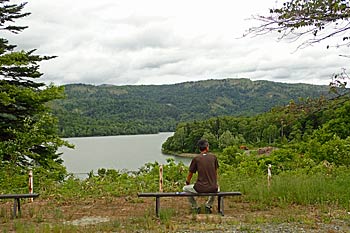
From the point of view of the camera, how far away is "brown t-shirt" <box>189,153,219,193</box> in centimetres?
870

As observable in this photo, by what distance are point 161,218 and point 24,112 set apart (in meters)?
11.7

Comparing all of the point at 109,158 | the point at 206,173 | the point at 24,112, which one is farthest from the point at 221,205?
the point at 109,158

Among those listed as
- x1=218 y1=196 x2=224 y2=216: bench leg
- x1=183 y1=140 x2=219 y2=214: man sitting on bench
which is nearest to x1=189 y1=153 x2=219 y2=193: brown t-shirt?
x1=183 y1=140 x2=219 y2=214: man sitting on bench

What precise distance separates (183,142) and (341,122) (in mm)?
50485

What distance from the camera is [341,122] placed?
23.7 metres

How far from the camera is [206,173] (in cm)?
873

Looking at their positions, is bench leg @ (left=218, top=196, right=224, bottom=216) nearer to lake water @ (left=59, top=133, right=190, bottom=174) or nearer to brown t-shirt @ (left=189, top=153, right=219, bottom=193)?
brown t-shirt @ (left=189, top=153, right=219, bottom=193)

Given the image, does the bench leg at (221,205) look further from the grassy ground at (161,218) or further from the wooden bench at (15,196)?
the wooden bench at (15,196)

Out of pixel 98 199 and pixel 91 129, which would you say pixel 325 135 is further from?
pixel 91 129

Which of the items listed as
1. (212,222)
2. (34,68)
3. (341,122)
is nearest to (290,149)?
(341,122)

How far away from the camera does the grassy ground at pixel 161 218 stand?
756 centimetres

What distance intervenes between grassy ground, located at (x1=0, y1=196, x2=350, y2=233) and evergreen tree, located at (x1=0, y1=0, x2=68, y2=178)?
228 inches

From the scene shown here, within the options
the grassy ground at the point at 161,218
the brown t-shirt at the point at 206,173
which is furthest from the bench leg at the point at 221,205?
the brown t-shirt at the point at 206,173

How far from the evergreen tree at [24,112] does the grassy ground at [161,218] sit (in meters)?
5.80
